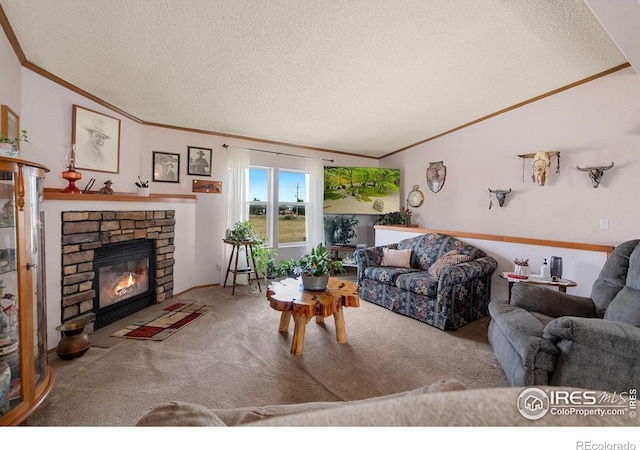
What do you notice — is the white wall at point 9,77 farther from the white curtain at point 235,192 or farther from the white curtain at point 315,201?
the white curtain at point 315,201

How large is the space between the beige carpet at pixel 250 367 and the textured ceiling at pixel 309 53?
246cm

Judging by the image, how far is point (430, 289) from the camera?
3.09 metres

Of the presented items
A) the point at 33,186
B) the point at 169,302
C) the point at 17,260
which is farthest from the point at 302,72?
the point at 169,302

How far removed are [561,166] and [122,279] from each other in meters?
5.29

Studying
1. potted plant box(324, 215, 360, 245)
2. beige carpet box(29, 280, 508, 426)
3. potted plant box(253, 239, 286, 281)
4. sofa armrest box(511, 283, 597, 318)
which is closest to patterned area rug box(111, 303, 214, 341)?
beige carpet box(29, 280, 508, 426)

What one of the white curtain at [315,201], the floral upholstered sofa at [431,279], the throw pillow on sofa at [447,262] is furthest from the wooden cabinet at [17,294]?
the white curtain at [315,201]

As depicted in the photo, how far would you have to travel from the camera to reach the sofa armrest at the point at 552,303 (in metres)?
2.18

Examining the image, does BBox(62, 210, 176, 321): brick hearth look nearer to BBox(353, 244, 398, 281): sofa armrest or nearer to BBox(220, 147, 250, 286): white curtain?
BBox(220, 147, 250, 286): white curtain

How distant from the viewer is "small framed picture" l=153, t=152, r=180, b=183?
4.03 m

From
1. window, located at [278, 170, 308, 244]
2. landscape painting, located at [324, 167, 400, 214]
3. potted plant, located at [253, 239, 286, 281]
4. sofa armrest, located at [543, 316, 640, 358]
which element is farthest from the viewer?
landscape painting, located at [324, 167, 400, 214]

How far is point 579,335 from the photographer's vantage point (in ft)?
5.09

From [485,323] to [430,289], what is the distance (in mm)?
764

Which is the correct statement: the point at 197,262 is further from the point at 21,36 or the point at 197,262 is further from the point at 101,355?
the point at 21,36

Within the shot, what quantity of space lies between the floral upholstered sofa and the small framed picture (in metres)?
2.95
